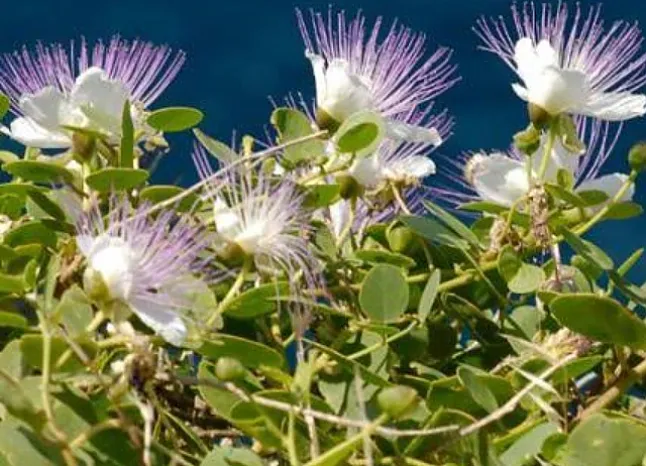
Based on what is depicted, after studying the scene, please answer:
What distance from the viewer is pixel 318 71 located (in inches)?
33.3

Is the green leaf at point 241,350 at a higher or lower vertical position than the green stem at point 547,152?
lower

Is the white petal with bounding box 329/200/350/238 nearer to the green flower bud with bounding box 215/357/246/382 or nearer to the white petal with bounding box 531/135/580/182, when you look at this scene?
the white petal with bounding box 531/135/580/182

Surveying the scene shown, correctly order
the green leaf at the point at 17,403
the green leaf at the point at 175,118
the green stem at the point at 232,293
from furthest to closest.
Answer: the green leaf at the point at 175,118 < the green stem at the point at 232,293 < the green leaf at the point at 17,403

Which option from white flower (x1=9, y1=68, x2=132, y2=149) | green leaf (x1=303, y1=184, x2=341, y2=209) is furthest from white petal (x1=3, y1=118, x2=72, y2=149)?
green leaf (x1=303, y1=184, x2=341, y2=209)

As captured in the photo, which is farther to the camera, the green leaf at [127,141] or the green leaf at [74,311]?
the green leaf at [127,141]

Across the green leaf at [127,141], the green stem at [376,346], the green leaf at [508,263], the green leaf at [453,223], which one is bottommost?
the green stem at [376,346]

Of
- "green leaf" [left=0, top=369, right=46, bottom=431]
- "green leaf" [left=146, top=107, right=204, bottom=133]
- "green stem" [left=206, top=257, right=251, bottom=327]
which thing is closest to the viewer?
"green leaf" [left=0, top=369, right=46, bottom=431]

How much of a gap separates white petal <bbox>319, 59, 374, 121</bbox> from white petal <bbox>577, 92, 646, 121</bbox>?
0.10 m

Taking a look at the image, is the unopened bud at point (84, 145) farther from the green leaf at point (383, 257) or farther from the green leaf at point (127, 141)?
the green leaf at point (383, 257)

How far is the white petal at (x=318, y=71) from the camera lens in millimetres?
835

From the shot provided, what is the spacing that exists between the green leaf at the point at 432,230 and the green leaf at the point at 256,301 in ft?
0.31

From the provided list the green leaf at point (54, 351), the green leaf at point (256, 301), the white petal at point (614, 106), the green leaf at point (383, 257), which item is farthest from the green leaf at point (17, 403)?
the white petal at point (614, 106)

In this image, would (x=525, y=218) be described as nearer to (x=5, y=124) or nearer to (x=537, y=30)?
(x=537, y=30)

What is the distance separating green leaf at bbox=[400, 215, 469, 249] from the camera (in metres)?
0.80
